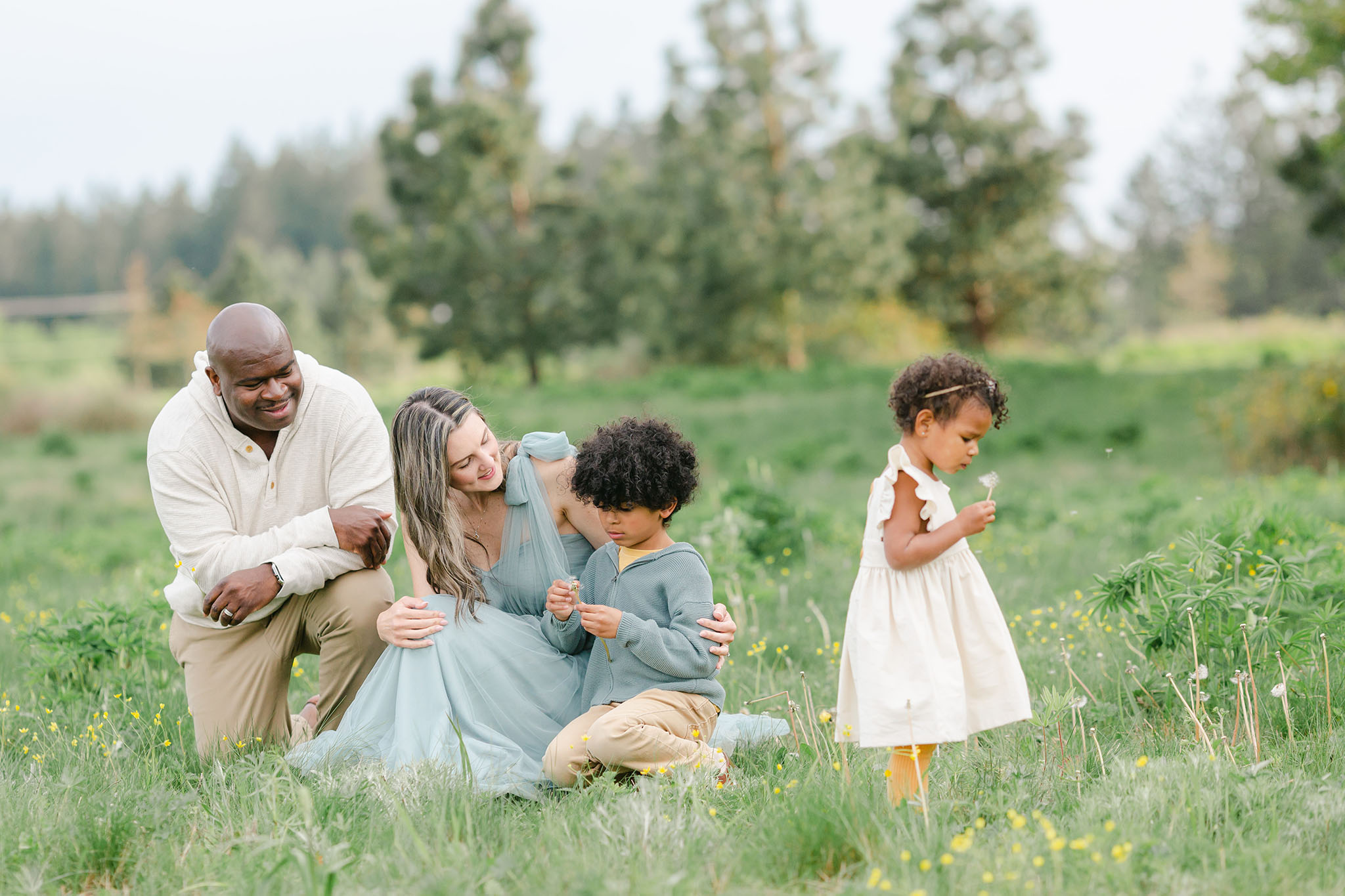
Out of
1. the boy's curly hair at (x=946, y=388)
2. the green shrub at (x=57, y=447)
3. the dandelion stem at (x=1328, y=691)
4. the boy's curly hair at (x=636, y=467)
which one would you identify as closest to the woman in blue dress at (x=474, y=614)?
the boy's curly hair at (x=636, y=467)

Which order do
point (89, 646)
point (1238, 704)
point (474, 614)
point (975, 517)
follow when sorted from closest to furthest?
point (975, 517)
point (1238, 704)
point (474, 614)
point (89, 646)

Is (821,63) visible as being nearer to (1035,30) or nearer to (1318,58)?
(1035,30)

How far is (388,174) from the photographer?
27594 mm

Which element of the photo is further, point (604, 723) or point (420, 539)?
point (420, 539)

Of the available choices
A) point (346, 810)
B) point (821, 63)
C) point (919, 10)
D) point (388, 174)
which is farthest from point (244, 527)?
point (919, 10)

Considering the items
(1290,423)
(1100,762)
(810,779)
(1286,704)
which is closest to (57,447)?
(1290,423)

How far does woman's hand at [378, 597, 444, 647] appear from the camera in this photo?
11.5 ft

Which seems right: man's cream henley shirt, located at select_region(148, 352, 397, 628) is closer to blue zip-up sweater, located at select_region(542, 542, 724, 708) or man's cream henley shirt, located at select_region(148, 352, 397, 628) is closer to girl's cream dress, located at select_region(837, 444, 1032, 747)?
blue zip-up sweater, located at select_region(542, 542, 724, 708)

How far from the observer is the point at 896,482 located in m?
2.94

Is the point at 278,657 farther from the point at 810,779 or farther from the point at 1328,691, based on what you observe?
the point at 1328,691

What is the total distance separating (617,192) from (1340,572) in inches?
931

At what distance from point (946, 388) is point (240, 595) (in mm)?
2418

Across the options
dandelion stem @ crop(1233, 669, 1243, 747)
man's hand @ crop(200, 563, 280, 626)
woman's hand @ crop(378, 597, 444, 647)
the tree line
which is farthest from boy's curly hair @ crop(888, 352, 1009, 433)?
the tree line

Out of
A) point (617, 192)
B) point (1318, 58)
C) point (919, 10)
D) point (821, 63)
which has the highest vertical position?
point (919, 10)
